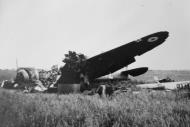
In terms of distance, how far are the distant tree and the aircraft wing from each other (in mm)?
338

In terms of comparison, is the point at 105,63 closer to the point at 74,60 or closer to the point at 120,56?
the point at 120,56

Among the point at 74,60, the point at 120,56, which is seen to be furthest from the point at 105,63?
the point at 74,60

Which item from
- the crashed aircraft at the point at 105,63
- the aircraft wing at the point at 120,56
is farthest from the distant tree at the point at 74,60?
the aircraft wing at the point at 120,56

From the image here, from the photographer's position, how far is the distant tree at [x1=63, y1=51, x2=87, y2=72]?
1440cm

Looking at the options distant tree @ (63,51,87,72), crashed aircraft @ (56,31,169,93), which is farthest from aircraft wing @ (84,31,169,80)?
distant tree @ (63,51,87,72)

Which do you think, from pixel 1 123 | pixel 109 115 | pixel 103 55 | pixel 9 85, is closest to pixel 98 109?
pixel 109 115

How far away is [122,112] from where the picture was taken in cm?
571

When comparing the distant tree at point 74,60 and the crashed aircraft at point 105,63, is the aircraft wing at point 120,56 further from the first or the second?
the distant tree at point 74,60

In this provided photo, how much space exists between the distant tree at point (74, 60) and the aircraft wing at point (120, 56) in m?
0.34

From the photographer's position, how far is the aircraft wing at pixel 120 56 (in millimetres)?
13922

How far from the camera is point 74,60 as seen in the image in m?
14.4

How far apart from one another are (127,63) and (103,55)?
1.88m

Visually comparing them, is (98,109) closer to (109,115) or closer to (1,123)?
(109,115)

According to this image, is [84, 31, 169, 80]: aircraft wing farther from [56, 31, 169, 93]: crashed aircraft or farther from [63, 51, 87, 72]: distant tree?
[63, 51, 87, 72]: distant tree
